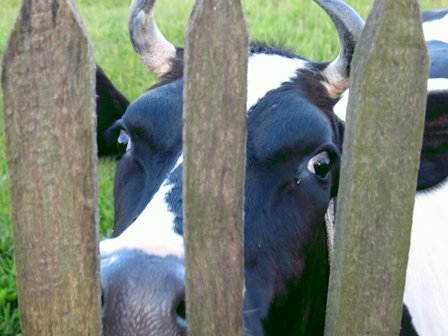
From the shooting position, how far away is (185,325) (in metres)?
1.79

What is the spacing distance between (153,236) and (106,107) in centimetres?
144

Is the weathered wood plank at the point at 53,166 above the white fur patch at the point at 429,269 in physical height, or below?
above

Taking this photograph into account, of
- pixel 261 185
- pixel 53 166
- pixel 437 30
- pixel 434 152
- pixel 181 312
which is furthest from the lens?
pixel 437 30

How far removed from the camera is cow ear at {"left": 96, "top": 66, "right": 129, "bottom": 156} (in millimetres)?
3172

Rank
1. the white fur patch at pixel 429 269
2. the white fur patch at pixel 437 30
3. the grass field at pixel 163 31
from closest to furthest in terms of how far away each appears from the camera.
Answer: the white fur patch at pixel 429 269
the white fur patch at pixel 437 30
the grass field at pixel 163 31

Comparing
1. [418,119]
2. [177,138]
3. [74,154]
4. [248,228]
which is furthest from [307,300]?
[74,154]

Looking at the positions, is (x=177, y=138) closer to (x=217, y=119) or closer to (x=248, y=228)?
(x=248, y=228)

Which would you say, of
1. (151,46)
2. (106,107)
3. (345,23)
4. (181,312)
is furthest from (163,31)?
(181,312)

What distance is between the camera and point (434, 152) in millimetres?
2805

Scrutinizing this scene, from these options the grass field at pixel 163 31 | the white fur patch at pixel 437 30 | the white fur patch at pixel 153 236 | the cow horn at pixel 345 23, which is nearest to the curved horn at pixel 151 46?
the cow horn at pixel 345 23

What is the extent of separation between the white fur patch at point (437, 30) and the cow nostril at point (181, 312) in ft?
11.2

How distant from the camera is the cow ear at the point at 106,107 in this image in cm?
317

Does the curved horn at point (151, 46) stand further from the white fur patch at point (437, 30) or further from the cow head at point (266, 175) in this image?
the white fur patch at point (437, 30)

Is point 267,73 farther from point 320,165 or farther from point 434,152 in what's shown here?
point 434,152
